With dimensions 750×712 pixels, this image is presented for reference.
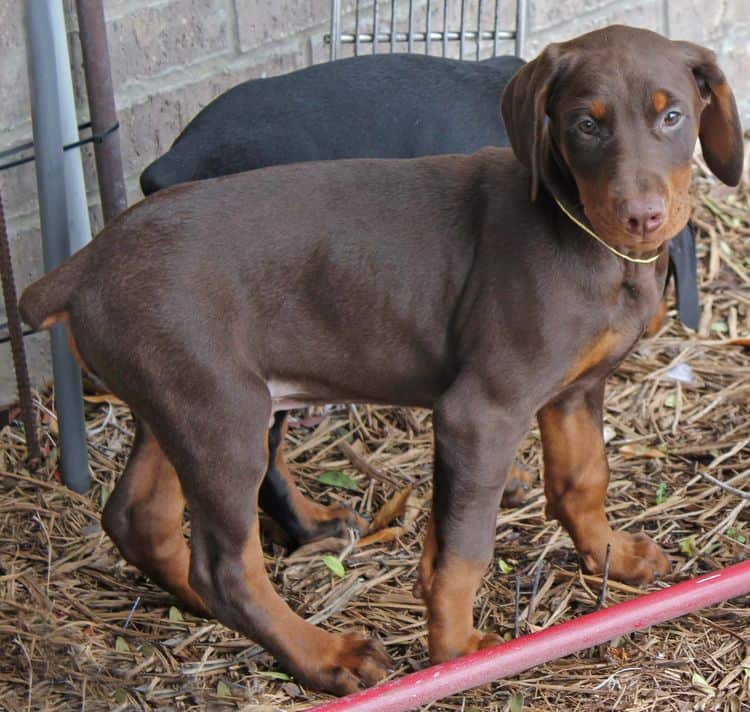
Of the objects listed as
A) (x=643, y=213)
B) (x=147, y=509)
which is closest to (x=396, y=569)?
(x=147, y=509)

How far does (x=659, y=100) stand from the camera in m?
2.81

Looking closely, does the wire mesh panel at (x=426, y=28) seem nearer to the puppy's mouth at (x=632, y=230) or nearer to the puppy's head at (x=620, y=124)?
the puppy's head at (x=620, y=124)

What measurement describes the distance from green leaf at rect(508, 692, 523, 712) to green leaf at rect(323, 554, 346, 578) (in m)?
0.76

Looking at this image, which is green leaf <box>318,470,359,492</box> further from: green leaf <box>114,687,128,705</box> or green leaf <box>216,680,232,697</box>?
green leaf <box>114,687,128,705</box>

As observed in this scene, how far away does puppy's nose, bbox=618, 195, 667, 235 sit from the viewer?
2711mm

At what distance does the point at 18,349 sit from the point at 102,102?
33.7 inches

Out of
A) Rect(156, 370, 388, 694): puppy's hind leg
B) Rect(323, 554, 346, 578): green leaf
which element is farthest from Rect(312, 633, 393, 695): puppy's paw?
Rect(323, 554, 346, 578): green leaf

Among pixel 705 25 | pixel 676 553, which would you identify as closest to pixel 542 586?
pixel 676 553

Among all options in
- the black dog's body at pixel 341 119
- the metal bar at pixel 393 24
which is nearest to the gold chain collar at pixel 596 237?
the black dog's body at pixel 341 119

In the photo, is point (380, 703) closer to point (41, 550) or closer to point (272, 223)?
point (272, 223)

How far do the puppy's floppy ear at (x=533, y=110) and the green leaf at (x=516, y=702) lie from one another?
1.22m

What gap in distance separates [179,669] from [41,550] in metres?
0.78

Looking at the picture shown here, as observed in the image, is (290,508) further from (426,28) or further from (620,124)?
(426,28)

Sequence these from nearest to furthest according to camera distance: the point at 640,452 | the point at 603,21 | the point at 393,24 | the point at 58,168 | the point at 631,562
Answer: the point at 631,562
the point at 58,168
the point at 640,452
the point at 393,24
the point at 603,21
